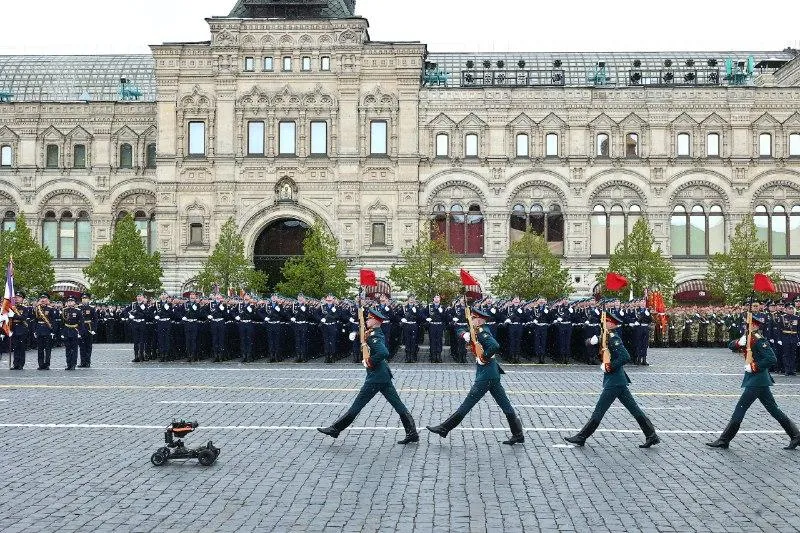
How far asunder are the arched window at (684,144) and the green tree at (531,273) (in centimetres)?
1008

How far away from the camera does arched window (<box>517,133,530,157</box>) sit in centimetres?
5650

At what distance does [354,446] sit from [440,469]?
2.00 metres

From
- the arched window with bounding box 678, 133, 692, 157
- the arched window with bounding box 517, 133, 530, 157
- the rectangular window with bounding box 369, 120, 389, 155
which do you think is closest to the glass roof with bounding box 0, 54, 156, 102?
the rectangular window with bounding box 369, 120, 389, 155

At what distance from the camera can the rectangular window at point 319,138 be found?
185 feet

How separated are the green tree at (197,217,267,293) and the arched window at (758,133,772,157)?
27.0 metres

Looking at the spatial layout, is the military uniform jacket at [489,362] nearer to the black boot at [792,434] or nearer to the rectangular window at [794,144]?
the black boot at [792,434]

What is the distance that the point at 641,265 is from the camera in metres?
50.1

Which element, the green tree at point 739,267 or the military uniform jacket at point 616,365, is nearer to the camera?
the military uniform jacket at point 616,365

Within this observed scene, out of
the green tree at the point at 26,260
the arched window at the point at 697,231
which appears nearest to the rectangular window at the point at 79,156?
the green tree at the point at 26,260

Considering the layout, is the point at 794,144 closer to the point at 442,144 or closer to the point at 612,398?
the point at 442,144

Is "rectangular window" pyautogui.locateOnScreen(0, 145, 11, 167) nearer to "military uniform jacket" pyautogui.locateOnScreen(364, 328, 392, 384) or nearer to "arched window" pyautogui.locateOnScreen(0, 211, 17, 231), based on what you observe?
"arched window" pyautogui.locateOnScreen(0, 211, 17, 231)

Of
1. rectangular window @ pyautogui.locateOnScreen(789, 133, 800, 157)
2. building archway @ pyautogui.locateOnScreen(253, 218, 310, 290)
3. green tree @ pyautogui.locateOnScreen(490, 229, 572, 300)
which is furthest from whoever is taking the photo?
building archway @ pyautogui.locateOnScreen(253, 218, 310, 290)

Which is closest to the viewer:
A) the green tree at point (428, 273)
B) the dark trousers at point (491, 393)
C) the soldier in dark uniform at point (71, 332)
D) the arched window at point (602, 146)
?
the dark trousers at point (491, 393)

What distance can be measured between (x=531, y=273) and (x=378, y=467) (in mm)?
37781
